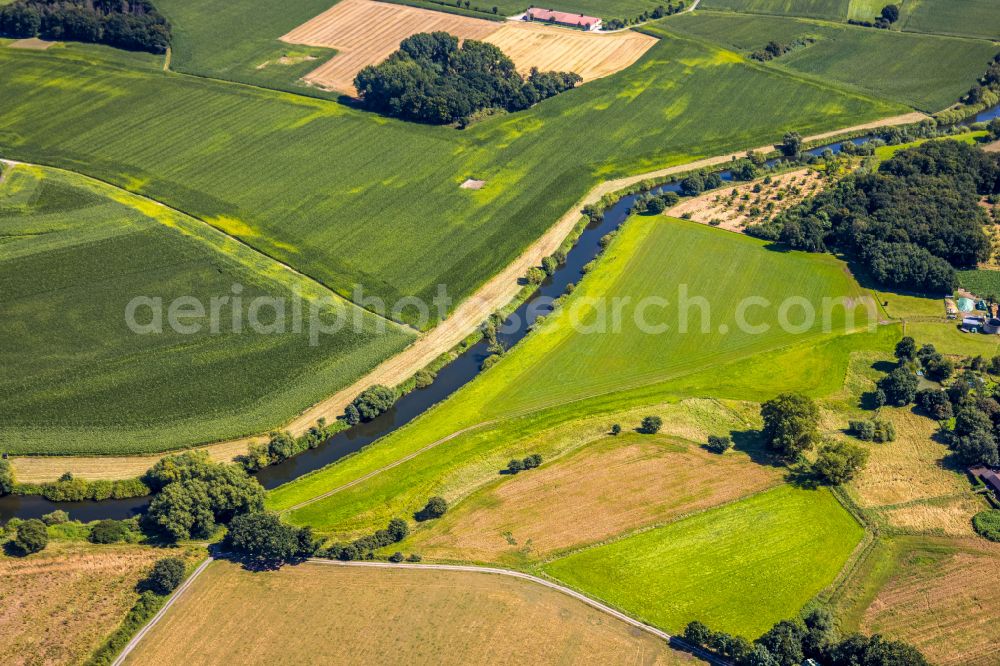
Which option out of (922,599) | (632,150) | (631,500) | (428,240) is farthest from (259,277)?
(922,599)

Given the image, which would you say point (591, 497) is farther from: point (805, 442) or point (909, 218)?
point (909, 218)

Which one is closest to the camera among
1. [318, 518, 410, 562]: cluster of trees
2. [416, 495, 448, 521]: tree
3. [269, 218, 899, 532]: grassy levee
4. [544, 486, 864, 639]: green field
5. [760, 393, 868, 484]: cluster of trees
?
[544, 486, 864, 639]: green field

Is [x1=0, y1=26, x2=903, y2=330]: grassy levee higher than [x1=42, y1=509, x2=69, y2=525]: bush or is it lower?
higher

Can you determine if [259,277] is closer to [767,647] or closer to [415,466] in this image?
[415,466]

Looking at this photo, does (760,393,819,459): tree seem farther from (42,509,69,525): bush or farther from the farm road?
(42,509,69,525): bush

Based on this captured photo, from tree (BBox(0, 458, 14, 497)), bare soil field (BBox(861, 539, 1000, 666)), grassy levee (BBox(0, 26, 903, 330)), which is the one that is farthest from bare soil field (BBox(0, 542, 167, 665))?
bare soil field (BBox(861, 539, 1000, 666))

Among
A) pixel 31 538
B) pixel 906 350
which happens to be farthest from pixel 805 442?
pixel 31 538
